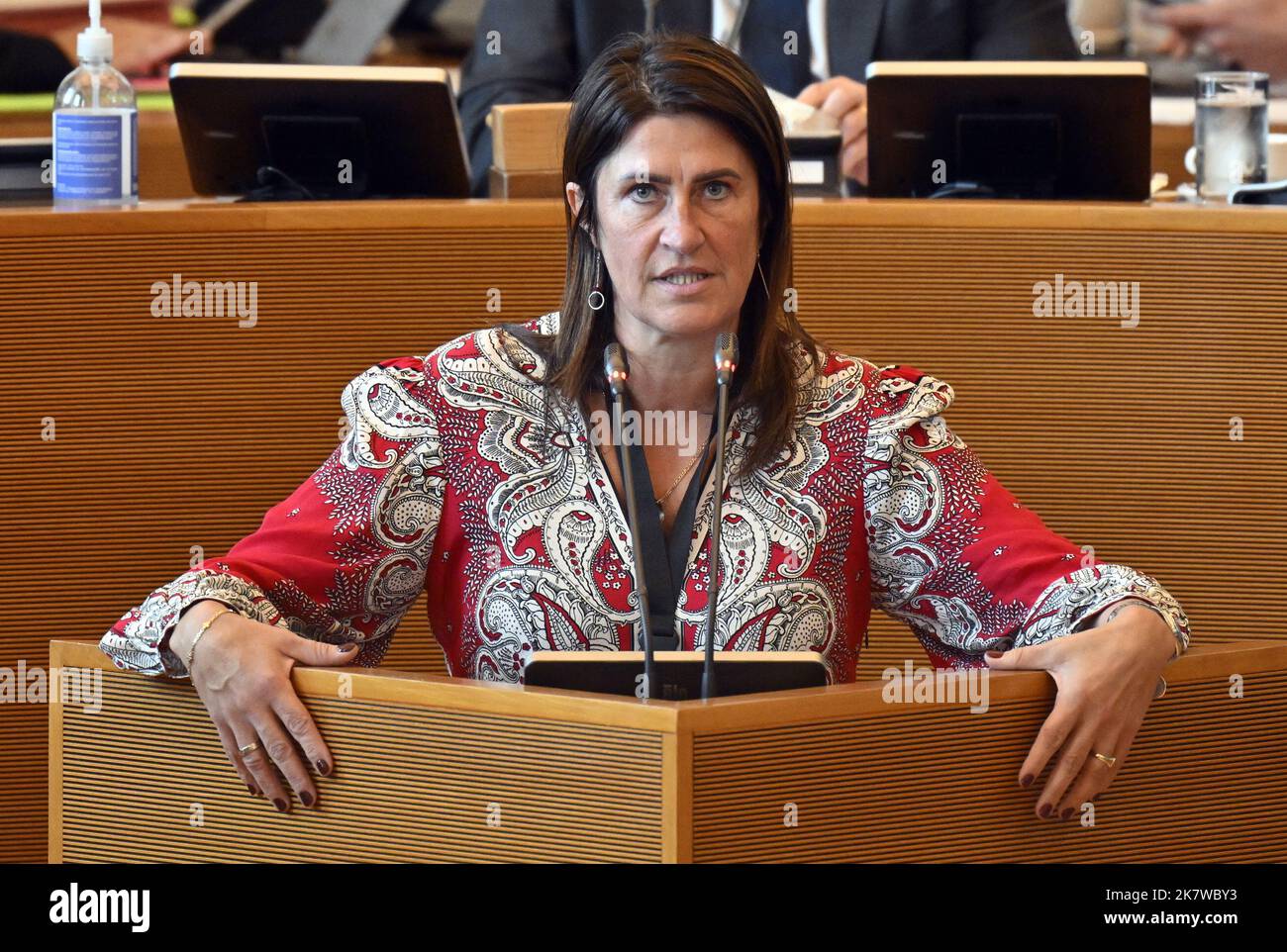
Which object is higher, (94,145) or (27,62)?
(27,62)

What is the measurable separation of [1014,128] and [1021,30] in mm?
845

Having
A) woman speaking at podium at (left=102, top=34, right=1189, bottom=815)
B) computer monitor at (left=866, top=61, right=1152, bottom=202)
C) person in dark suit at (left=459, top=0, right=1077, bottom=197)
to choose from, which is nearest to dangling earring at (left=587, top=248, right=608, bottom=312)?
woman speaking at podium at (left=102, top=34, right=1189, bottom=815)

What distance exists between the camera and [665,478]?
1.94 m

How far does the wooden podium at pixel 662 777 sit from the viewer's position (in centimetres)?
141

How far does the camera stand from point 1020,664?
1.69 m

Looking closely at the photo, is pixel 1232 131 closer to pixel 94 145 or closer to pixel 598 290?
pixel 598 290

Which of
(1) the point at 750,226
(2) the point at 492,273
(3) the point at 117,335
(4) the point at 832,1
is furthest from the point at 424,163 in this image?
(4) the point at 832,1

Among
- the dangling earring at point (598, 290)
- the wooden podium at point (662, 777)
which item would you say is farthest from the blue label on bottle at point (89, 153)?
the wooden podium at point (662, 777)

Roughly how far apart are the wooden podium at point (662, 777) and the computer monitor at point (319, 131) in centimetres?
103

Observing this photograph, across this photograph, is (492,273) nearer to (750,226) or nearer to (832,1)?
(750,226)

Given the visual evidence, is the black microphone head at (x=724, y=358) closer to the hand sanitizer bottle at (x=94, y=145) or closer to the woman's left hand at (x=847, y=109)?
the hand sanitizer bottle at (x=94, y=145)

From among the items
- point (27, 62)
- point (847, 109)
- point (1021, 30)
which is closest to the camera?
point (847, 109)

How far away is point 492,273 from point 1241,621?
3.44 ft

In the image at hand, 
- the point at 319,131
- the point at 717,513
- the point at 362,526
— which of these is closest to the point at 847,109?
the point at 319,131
